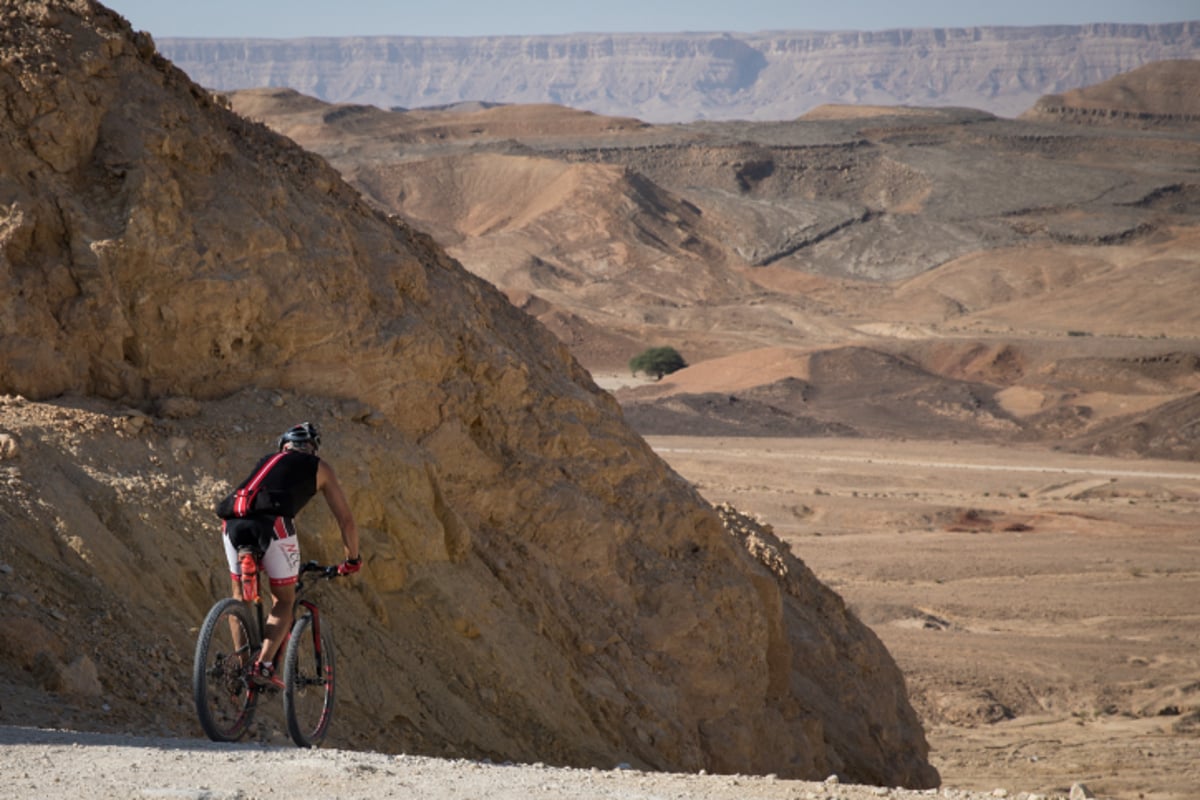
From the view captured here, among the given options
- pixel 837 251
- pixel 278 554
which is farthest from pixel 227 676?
pixel 837 251

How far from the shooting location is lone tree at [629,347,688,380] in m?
52.5

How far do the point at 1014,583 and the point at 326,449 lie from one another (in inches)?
751

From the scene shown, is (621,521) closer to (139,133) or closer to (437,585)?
(437,585)

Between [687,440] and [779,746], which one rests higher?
[779,746]

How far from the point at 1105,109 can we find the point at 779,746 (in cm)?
10687

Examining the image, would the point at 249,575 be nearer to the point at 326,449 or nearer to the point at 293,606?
the point at 293,606

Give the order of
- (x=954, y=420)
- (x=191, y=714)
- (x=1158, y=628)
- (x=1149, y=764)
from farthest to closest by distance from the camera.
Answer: (x=954, y=420) → (x=1158, y=628) → (x=1149, y=764) → (x=191, y=714)

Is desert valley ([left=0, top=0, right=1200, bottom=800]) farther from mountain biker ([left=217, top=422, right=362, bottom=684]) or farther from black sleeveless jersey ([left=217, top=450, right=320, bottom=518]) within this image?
black sleeveless jersey ([left=217, top=450, right=320, bottom=518])

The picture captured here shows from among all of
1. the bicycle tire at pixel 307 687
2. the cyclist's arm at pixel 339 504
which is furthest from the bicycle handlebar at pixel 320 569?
the bicycle tire at pixel 307 687

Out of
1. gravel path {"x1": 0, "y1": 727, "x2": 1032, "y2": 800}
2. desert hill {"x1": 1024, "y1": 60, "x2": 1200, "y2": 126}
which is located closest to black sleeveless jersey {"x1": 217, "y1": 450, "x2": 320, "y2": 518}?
gravel path {"x1": 0, "y1": 727, "x2": 1032, "y2": 800}

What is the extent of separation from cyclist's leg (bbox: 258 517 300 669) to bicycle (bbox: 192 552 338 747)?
0.05 metres

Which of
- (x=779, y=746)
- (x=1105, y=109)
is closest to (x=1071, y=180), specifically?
(x=1105, y=109)

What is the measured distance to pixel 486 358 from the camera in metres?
10.0

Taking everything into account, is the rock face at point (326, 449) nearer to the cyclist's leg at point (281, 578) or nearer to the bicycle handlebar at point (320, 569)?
the cyclist's leg at point (281, 578)
